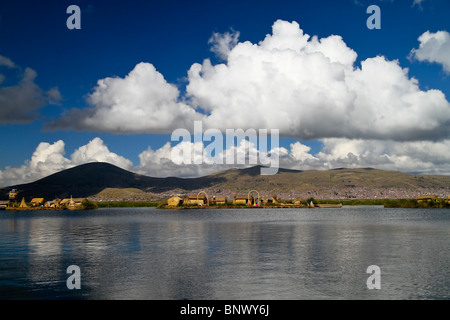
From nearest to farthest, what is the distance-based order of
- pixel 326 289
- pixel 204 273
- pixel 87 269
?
pixel 326 289 < pixel 204 273 < pixel 87 269

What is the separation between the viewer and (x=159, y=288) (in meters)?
28.5

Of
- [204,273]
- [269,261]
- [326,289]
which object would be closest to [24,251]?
[204,273]

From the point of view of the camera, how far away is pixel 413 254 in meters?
43.1

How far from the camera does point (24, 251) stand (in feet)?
162

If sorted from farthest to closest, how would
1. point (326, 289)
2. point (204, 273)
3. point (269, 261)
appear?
point (269, 261)
point (204, 273)
point (326, 289)
